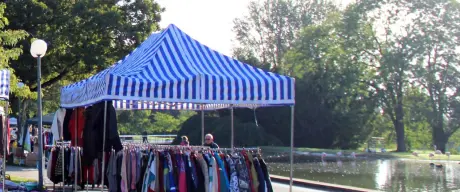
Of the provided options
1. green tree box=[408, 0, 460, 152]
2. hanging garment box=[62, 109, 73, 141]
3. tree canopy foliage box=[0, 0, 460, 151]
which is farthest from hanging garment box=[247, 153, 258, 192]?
green tree box=[408, 0, 460, 152]

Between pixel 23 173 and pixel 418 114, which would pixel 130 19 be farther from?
pixel 418 114

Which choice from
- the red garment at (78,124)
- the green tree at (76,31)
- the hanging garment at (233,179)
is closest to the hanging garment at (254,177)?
the hanging garment at (233,179)

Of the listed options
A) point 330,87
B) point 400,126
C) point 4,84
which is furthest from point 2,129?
point 400,126

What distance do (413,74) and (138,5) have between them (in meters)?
25.6

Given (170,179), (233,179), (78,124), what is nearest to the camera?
(170,179)

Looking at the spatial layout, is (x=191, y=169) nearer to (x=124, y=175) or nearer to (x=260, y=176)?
(x=260, y=176)

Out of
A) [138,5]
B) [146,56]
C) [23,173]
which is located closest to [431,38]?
[138,5]

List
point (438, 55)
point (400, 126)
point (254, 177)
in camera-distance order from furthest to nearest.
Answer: point (400, 126) < point (438, 55) < point (254, 177)

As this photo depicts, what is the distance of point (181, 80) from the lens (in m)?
8.68

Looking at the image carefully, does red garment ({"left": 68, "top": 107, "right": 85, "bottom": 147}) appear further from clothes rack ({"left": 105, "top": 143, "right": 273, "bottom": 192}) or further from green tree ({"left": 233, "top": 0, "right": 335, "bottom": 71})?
green tree ({"left": 233, "top": 0, "right": 335, "bottom": 71})

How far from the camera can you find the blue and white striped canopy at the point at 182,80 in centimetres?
845

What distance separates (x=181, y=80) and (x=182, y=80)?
2 centimetres

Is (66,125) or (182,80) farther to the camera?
(66,125)

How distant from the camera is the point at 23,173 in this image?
18.0 m
